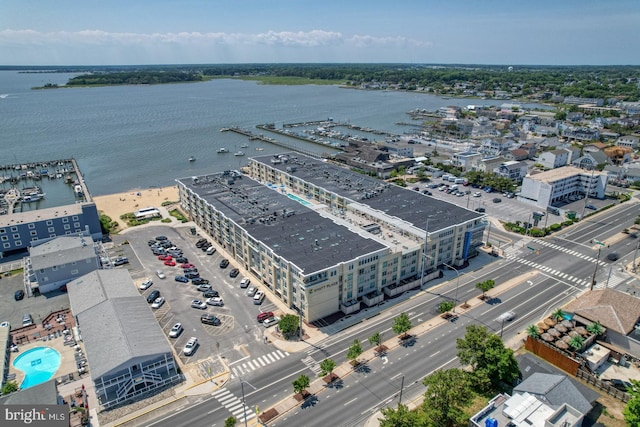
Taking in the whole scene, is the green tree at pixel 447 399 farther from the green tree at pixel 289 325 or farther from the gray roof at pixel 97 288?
the gray roof at pixel 97 288

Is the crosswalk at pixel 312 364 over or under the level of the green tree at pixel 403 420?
under

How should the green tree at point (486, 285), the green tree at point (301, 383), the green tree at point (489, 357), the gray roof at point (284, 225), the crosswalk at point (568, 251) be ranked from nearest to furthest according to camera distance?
the green tree at point (301, 383)
the green tree at point (489, 357)
the gray roof at point (284, 225)
the green tree at point (486, 285)
the crosswalk at point (568, 251)

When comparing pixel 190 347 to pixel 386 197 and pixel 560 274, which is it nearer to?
pixel 386 197

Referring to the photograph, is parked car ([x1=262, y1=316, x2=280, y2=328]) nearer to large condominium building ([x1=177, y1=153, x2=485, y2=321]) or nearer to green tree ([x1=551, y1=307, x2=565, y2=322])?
large condominium building ([x1=177, y1=153, x2=485, y2=321])

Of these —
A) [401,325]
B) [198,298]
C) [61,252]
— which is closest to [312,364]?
[401,325]

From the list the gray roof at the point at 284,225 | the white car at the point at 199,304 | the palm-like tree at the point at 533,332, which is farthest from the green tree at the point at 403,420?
the white car at the point at 199,304
